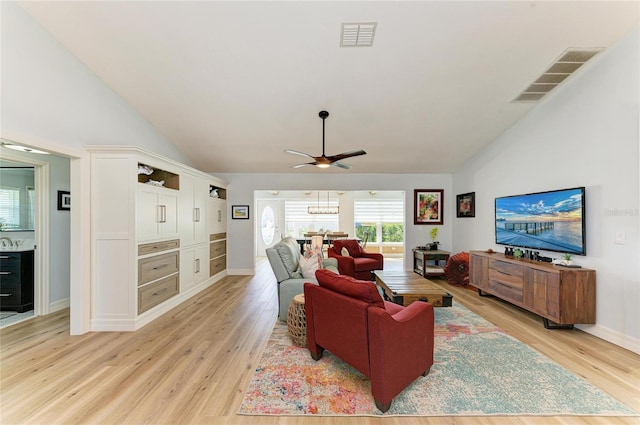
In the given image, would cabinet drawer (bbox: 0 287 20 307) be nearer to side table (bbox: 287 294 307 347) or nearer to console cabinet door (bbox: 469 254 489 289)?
side table (bbox: 287 294 307 347)

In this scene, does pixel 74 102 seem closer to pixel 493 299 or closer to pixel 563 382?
pixel 563 382

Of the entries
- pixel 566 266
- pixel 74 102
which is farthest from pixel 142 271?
pixel 566 266

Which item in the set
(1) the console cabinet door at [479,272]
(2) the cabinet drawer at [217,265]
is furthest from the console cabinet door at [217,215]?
(1) the console cabinet door at [479,272]

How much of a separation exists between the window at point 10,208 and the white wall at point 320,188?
3283 millimetres

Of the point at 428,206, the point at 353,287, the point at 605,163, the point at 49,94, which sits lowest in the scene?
the point at 353,287

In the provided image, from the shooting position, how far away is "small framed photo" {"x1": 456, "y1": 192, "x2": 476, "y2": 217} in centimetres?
544

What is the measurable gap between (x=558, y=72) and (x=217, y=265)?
20.6ft

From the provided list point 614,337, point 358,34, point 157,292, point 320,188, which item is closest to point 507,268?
point 614,337

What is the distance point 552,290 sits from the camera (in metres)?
3.05

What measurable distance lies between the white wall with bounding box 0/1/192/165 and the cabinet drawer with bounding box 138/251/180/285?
1.62 metres

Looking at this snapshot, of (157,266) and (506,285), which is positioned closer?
(157,266)

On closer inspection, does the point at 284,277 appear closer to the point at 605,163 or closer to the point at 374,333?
the point at 374,333

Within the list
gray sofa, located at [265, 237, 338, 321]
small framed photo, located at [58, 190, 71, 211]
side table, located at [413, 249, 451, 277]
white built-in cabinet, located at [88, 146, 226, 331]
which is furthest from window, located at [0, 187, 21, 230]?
side table, located at [413, 249, 451, 277]

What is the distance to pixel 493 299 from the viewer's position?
4.27 metres
